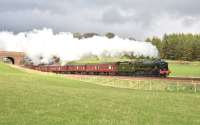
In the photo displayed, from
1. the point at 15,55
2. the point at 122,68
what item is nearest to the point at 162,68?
the point at 122,68

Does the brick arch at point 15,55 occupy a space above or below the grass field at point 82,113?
above

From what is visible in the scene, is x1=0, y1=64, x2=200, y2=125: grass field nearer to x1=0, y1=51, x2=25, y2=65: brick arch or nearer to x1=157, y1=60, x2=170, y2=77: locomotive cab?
x1=157, y1=60, x2=170, y2=77: locomotive cab

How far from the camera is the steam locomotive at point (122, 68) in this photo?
215 feet

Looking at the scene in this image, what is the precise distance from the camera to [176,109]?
75.9ft

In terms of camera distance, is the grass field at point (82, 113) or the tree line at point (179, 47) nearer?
the grass field at point (82, 113)

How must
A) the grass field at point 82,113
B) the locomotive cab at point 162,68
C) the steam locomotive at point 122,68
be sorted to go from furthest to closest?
the steam locomotive at point 122,68 < the locomotive cab at point 162,68 < the grass field at point 82,113

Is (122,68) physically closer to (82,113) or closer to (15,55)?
(15,55)

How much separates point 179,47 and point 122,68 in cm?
8814

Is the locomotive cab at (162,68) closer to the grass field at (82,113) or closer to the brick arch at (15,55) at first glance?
the brick arch at (15,55)

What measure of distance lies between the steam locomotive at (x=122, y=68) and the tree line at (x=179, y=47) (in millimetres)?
70110

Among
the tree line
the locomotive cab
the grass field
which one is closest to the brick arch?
the locomotive cab

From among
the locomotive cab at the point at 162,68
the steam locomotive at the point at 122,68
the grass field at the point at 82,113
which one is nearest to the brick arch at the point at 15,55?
the steam locomotive at the point at 122,68

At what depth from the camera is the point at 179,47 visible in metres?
156

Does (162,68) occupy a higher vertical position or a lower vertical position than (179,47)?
lower
